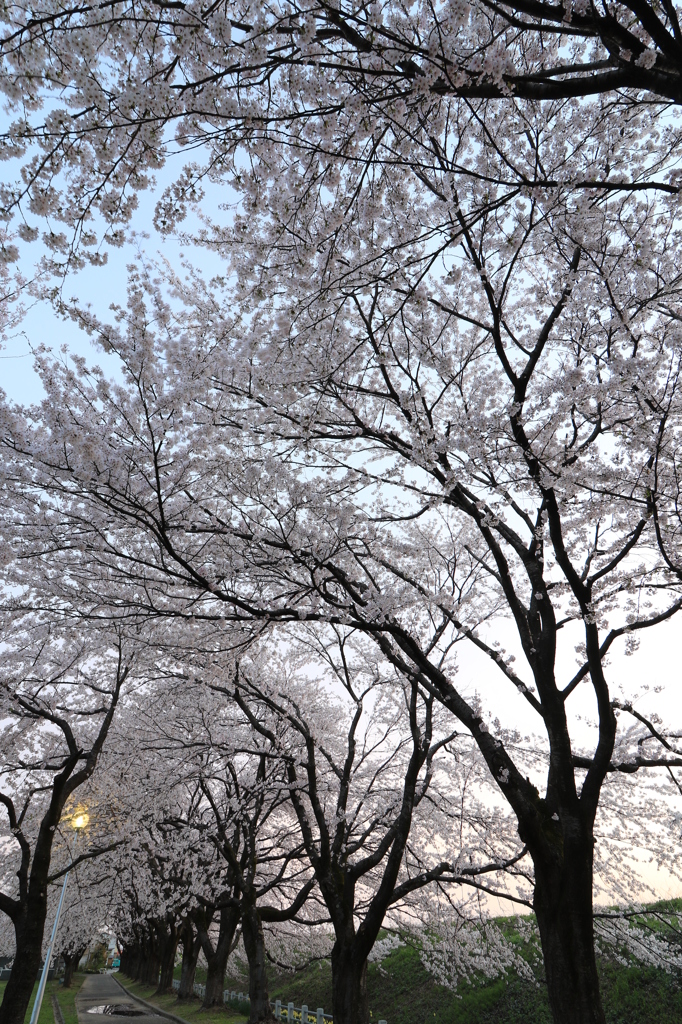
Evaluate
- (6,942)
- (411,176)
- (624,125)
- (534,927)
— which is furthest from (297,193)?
(6,942)

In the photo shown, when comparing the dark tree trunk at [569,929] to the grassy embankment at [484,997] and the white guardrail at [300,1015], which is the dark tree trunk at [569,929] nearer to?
the grassy embankment at [484,997]

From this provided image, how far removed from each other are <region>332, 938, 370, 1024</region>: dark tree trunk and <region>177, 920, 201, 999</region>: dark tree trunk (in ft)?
50.0

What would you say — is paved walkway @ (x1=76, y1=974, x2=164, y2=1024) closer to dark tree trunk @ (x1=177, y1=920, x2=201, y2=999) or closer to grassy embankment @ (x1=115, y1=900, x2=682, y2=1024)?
grassy embankment @ (x1=115, y1=900, x2=682, y2=1024)

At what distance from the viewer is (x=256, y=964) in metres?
12.4

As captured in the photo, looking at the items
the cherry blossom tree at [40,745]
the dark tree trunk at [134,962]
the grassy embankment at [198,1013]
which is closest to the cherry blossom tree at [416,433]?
the cherry blossom tree at [40,745]

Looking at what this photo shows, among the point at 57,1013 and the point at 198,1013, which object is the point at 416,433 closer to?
the point at 198,1013

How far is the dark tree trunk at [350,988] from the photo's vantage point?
7.96 meters

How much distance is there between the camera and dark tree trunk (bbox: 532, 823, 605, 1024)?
4770 mm

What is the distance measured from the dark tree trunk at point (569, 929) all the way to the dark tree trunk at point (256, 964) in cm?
917

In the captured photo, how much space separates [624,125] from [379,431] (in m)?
3.61

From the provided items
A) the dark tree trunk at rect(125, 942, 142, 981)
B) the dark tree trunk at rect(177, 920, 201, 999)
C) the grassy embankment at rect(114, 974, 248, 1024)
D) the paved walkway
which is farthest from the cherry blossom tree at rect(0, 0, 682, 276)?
the dark tree trunk at rect(125, 942, 142, 981)

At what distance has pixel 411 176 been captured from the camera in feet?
16.8

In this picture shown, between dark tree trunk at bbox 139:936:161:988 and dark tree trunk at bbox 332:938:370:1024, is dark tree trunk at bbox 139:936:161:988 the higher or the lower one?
the lower one

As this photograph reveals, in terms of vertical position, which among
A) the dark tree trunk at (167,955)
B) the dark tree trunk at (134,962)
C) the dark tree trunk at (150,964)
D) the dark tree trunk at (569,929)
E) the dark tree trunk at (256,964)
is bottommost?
the dark tree trunk at (134,962)
